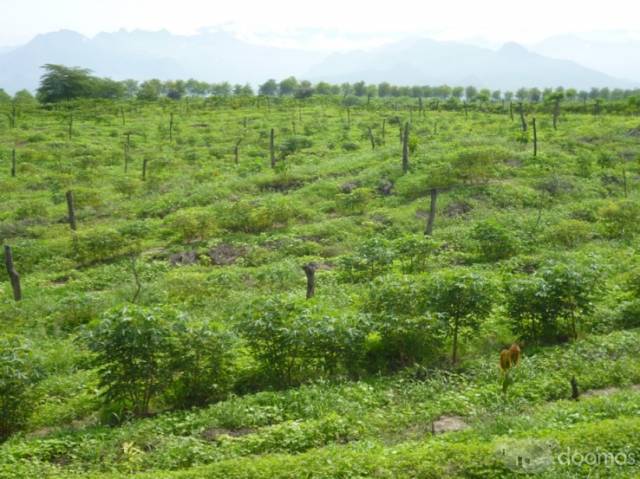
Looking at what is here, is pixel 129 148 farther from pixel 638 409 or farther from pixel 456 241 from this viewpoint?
pixel 638 409

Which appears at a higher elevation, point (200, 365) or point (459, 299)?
point (459, 299)

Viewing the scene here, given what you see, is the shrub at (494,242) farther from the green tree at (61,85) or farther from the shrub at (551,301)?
the green tree at (61,85)

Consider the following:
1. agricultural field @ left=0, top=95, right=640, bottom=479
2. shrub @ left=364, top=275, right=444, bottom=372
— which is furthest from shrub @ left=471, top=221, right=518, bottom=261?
shrub @ left=364, top=275, right=444, bottom=372

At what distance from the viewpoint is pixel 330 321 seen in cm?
1109

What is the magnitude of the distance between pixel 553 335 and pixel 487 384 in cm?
300

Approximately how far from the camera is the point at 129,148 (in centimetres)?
4050

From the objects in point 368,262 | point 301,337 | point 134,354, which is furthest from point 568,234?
point 134,354

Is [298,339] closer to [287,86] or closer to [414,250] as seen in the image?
[414,250]

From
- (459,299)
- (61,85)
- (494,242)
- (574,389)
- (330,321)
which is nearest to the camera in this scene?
(574,389)

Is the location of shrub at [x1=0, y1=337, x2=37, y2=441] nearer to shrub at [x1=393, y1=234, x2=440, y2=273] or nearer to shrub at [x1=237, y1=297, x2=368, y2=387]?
shrub at [x1=237, y1=297, x2=368, y2=387]

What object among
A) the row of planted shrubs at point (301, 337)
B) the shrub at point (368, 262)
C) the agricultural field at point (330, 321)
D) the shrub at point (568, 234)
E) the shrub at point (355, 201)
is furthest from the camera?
the shrub at point (355, 201)

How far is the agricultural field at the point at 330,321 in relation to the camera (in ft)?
27.9

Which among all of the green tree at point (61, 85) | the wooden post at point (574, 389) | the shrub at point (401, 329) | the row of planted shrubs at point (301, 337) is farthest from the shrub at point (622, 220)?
the green tree at point (61, 85)

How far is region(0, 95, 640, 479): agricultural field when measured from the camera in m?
8.51
